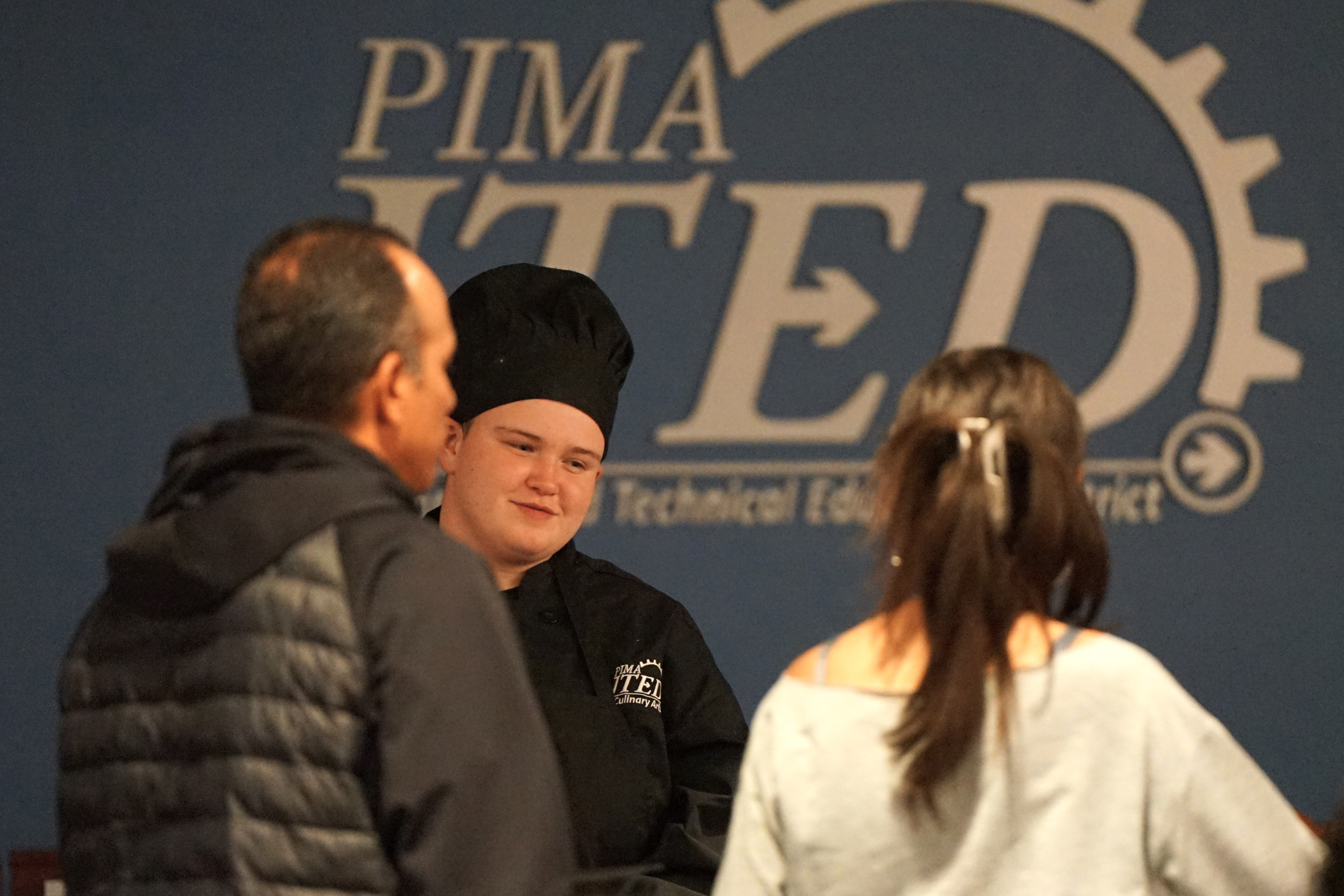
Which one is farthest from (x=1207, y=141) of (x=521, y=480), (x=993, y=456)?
(x=993, y=456)

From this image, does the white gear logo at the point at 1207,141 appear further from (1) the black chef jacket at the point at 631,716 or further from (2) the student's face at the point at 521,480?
(1) the black chef jacket at the point at 631,716

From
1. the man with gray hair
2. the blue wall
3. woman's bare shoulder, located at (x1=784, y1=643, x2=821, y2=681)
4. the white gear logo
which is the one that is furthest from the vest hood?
the white gear logo

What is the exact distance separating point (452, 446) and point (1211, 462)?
5.27ft

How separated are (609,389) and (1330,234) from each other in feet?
5.46

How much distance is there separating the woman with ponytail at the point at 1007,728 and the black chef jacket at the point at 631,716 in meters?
0.52

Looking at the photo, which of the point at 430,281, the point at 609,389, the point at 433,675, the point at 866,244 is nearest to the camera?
the point at 433,675

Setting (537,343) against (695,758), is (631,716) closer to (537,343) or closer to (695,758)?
(695,758)

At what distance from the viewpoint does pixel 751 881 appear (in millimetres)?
1344

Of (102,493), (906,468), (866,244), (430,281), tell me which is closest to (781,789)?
(906,468)

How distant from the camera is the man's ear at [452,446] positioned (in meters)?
2.00

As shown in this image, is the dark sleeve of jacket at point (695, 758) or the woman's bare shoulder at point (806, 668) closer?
the woman's bare shoulder at point (806, 668)

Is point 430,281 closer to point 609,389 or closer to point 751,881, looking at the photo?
point 751,881

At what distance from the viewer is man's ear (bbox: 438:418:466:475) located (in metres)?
2.00

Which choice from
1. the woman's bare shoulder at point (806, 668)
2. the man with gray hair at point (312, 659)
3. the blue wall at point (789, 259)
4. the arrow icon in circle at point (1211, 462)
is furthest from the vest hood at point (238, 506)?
the arrow icon in circle at point (1211, 462)
